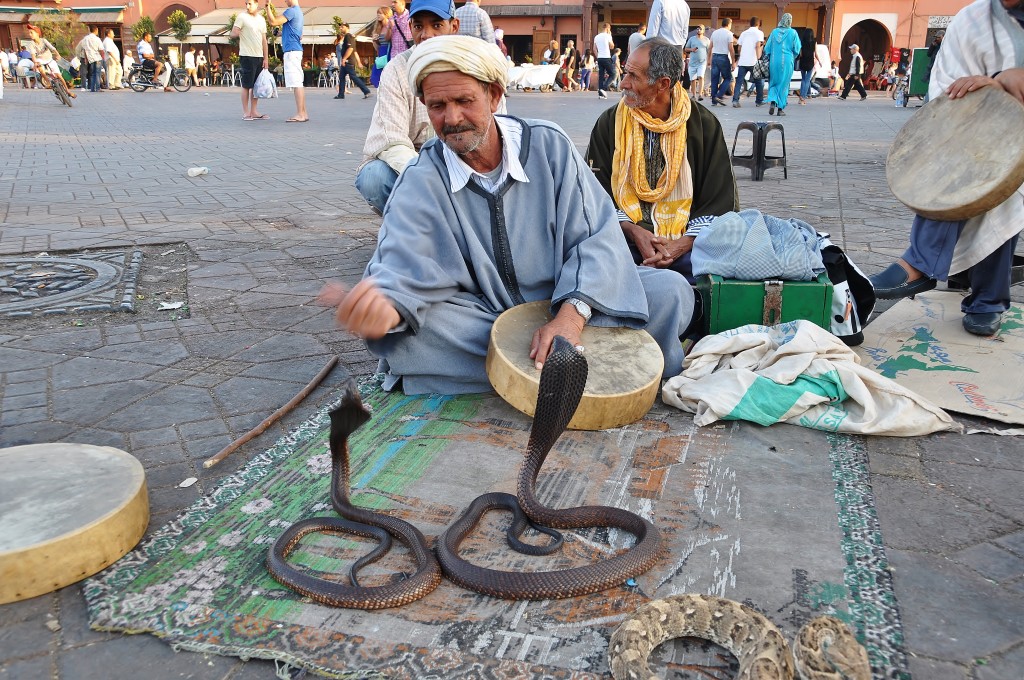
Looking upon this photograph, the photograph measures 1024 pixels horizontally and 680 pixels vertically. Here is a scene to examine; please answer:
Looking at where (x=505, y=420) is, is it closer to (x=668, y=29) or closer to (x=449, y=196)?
(x=449, y=196)

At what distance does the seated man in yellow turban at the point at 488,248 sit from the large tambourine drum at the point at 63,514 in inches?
39.5

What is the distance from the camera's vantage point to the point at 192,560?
212 centimetres

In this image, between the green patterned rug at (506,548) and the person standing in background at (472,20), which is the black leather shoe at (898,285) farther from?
the person standing in background at (472,20)

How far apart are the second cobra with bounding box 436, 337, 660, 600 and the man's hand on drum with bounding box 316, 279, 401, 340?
64 cm

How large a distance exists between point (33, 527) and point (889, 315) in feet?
11.3

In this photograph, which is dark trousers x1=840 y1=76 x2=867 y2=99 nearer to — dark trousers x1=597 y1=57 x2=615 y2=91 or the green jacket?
dark trousers x1=597 y1=57 x2=615 y2=91

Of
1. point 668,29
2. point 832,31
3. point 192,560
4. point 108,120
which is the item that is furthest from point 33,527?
point 832,31

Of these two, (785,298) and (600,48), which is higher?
(600,48)

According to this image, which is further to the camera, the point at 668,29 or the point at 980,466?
the point at 668,29

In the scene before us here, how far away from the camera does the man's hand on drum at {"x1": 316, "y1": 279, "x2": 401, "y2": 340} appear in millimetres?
2475

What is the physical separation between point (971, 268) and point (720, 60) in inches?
561

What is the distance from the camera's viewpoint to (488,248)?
3117mm

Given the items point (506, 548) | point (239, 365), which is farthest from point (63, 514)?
point (239, 365)

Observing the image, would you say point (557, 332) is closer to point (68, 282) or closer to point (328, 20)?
point (68, 282)
